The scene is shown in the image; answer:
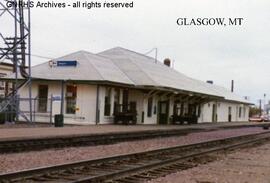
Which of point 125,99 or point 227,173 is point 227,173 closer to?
point 227,173

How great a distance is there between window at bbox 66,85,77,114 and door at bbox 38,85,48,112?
5.42ft

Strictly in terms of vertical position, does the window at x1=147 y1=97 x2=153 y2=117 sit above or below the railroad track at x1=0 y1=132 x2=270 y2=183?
above

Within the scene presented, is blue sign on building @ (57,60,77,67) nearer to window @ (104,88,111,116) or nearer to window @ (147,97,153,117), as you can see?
window @ (104,88,111,116)

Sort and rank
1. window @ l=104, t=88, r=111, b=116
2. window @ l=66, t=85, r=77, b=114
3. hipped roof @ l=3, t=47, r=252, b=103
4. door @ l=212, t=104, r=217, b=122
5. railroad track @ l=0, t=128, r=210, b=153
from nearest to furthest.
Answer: railroad track @ l=0, t=128, r=210, b=153 < window @ l=66, t=85, r=77, b=114 < hipped roof @ l=3, t=47, r=252, b=103 < window @ l=104, t=88, r=111, b=116 < door @ l=212, t=104, r=217, b=122

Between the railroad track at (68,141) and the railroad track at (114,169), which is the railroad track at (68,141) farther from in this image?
the railroad track at (114,169)

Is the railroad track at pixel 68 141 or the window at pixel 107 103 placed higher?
the window at pixel 107 103

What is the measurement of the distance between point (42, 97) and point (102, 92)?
4500mm

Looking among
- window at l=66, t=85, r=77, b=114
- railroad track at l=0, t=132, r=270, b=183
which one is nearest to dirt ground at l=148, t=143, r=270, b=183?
railroad track at l=0, t=132, r=270, b=183

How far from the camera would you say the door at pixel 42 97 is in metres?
38.6

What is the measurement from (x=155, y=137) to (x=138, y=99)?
45.1ft

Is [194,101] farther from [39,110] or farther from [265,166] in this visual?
[265,166]

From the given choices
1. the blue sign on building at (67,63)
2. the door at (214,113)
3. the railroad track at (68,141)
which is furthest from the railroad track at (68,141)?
the door at (214,113)

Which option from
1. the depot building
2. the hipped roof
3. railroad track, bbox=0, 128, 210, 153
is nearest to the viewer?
railroad track, bbox=0, 128, 210, 153

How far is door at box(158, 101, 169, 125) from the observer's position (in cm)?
4700
